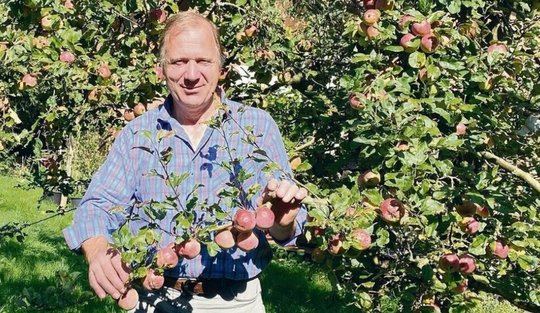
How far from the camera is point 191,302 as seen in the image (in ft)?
7.73

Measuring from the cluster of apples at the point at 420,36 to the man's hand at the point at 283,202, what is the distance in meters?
0.69

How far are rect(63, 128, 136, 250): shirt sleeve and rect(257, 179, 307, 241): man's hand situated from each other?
17.1 inches

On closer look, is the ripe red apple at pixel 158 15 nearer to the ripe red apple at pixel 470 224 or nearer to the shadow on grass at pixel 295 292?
the ripe red apple at pixel 470 224

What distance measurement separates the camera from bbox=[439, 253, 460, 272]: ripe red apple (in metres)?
2.58

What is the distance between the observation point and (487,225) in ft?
9.09

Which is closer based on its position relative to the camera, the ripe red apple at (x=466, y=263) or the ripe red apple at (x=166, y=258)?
the ripe red apple at (x=166, y=258)

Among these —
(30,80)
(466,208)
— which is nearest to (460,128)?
(466,208)

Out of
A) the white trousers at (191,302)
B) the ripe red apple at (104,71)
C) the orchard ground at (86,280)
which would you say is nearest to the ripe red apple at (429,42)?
the white trousers at (191,302)

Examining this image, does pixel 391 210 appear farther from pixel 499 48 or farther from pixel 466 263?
pixel 499 48

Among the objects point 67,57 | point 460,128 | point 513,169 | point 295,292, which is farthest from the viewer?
point 295,292

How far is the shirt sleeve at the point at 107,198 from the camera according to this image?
2.22 metres

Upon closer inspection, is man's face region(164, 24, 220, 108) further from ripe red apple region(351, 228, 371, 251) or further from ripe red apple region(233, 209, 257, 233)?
ripe red apple region(351, 228, 371, 251)

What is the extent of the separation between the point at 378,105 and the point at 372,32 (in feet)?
1.23

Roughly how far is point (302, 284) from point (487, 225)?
10.8 ft
